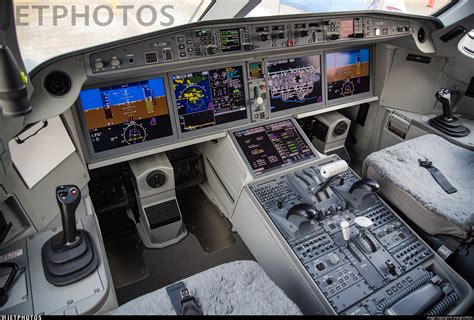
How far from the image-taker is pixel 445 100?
7.96ft

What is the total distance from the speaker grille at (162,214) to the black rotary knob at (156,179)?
6.8 inches

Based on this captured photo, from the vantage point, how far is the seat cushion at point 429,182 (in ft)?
5.58

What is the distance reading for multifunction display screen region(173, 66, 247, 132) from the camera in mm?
2123

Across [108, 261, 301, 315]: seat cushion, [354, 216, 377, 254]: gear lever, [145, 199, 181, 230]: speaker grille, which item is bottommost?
[145, 199, 181, 230]: speaker grille

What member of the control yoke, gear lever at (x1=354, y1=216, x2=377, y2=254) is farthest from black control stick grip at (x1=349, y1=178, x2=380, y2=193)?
the control yoke

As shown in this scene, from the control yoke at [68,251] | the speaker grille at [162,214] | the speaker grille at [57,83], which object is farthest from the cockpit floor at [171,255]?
the speaker grille at [57,83]

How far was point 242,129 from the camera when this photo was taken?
229 centimetres

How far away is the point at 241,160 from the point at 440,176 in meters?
1.19

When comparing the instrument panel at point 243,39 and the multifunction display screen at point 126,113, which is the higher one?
the instrument panel at point 243,39

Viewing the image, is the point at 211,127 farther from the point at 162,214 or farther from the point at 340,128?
the point at 340,128

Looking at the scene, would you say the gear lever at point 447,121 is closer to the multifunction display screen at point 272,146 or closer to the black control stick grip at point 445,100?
the black control stick grip at point 445,100

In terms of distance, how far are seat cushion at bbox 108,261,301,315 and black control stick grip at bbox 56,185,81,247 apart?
1.32ft

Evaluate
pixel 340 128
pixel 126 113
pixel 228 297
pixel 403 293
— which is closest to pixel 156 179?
pixel 126 113

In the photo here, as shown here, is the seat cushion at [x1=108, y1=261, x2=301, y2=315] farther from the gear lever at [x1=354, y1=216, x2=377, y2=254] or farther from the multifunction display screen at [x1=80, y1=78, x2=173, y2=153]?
the multifunction display screen at [x1=80, y1=78, x2=173, y2=153]
